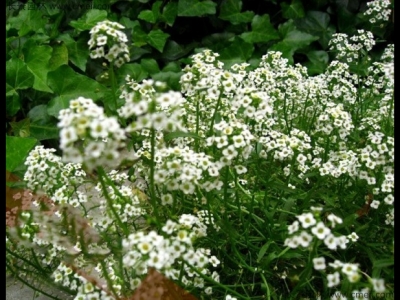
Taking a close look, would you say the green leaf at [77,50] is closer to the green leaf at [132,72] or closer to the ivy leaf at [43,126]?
the green leaf at [132,72]

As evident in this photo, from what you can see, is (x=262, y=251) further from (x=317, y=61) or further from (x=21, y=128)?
(x=317, y=61)

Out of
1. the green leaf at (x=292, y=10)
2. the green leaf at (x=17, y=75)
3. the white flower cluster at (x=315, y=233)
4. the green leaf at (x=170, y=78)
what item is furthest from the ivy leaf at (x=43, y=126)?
the white flower cluster at (x=315, y=233)

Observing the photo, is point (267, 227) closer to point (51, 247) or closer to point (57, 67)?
point (51, 247)

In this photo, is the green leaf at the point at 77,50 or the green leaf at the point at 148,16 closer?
the green leaf at the point at 77,50

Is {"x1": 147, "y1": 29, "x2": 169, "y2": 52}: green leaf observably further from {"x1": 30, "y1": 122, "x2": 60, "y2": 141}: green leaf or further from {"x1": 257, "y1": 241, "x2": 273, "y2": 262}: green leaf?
{"x1": 257, "y1": 241, "x2": 273, "y2": 262}: green leaf

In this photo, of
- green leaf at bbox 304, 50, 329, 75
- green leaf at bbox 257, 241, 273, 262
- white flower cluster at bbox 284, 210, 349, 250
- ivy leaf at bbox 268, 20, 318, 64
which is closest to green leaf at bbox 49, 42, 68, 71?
ivy leaf at bbox 268, 20, 318, 64

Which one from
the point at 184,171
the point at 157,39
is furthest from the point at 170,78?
the point at 184,171

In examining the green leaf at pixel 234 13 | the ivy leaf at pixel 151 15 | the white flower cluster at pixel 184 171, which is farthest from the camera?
the green leaf at pixel 234 13
